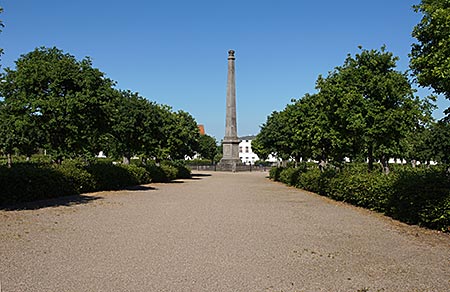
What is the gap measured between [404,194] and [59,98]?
13471 mm

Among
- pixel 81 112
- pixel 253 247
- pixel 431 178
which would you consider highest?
pixel 81 112

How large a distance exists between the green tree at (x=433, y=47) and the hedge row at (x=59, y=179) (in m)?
12.2

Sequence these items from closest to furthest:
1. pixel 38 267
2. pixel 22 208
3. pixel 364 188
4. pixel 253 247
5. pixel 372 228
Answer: pixel 38 267 < pixel 253 247 < pixel 372 228 < pixel 22 208 < pixel 364 188

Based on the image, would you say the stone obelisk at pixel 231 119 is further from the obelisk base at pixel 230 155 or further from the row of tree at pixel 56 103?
the row of tree at pixel 56 103

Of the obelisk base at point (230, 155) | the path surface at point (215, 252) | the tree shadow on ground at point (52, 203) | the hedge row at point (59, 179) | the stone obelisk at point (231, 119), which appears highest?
the stone obelisk at point (231, 119)

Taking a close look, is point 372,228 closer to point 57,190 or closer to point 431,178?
point 431,178

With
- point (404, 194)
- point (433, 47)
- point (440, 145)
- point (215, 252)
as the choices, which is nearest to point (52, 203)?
point (215, 252)

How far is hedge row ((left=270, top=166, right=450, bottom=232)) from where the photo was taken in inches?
390

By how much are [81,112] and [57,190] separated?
11.4 ft

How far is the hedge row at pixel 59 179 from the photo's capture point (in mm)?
14258

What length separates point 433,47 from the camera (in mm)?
8422

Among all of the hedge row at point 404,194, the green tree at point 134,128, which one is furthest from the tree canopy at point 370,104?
the green tree at point 134,128

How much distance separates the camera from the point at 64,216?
11.9 metres

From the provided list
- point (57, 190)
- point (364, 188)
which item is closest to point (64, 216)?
point (57, 190)
